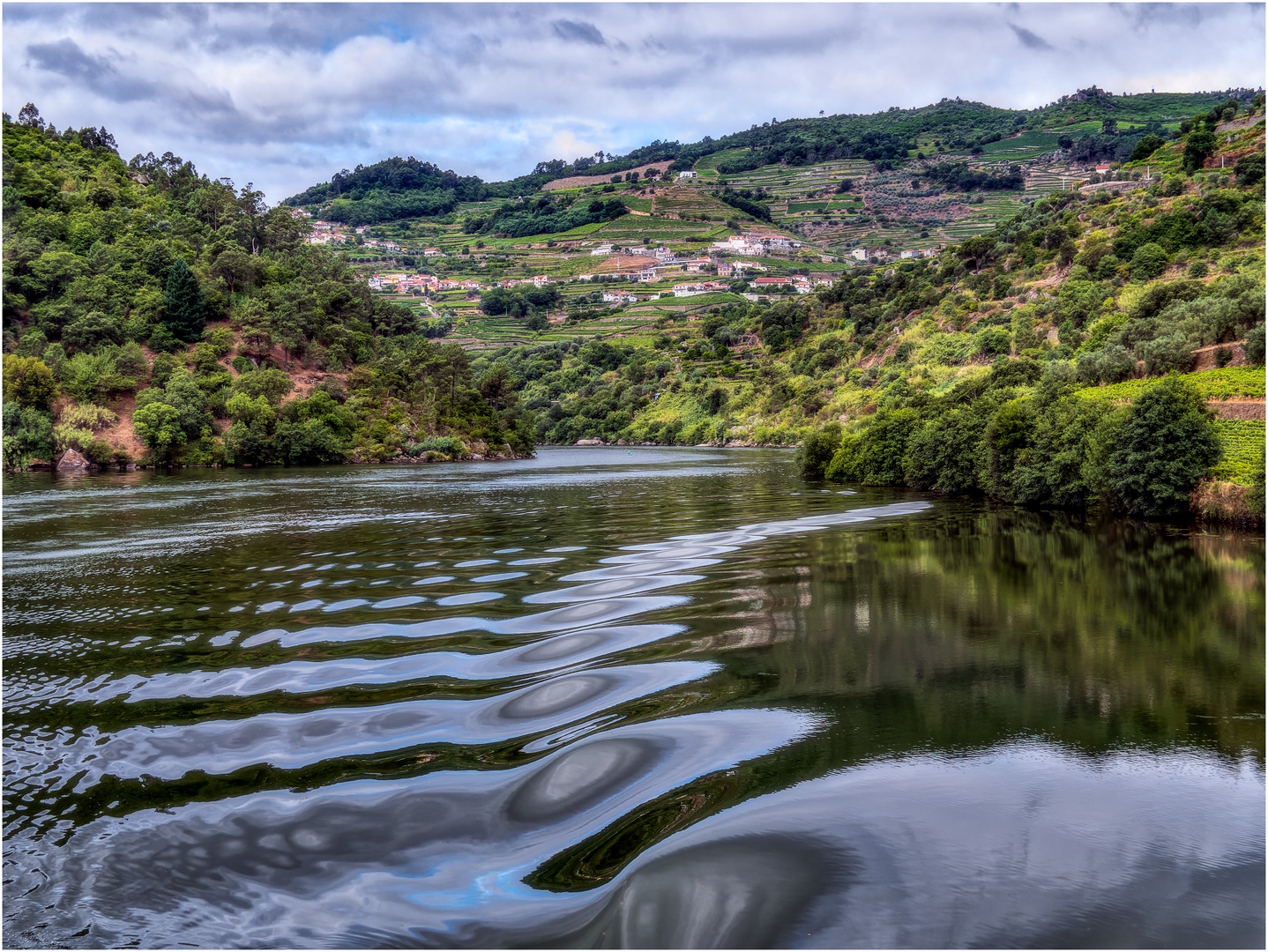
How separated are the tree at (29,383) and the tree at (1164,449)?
201ft

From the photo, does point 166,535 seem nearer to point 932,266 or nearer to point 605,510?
point 605,510

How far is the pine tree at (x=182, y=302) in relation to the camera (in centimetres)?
6075

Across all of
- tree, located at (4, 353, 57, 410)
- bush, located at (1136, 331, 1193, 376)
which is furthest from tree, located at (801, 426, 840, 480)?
tree, located at (4, 353, 57, 410)

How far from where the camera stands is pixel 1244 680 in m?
7.52

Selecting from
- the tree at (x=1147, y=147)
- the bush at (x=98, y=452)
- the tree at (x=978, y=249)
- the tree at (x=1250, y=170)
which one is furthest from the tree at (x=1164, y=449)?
the tree at (x=1147, y=147)

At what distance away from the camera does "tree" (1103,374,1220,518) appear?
1861 cm

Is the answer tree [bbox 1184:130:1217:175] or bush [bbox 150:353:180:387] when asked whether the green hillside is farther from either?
bush [bbox 150:353:180:387]

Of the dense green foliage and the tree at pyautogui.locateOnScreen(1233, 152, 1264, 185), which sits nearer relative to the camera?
the tree at pyautogui.locateOnScreen(1233, 152, 1264, 185)

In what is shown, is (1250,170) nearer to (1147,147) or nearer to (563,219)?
(1147,147)

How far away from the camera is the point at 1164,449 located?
1902 cm

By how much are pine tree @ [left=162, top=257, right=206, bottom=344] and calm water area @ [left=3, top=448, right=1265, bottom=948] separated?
57258 mm

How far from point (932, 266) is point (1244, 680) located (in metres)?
81.7

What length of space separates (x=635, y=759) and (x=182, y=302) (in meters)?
69.4

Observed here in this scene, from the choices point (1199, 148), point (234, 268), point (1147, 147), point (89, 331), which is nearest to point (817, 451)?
point (1199, 148)
